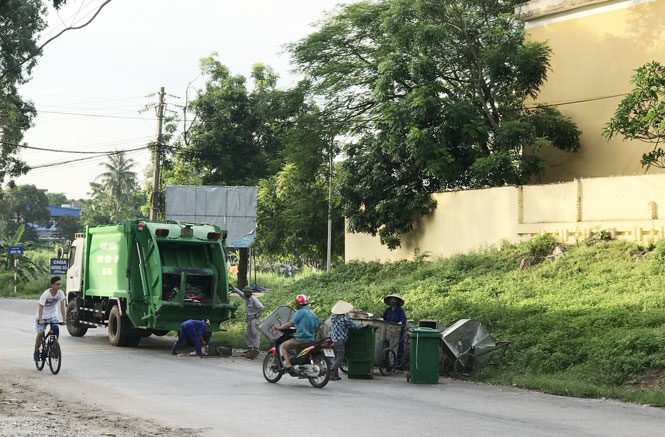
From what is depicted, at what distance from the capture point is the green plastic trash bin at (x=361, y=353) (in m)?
15.3

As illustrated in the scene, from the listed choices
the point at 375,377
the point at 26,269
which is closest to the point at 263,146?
the point at 26,269

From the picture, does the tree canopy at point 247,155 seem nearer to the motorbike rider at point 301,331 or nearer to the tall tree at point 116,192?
the motorbike rider at point 301,331

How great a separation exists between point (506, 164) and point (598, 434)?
1808cm

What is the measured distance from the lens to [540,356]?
15688mm

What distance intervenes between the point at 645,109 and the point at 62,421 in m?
19.3

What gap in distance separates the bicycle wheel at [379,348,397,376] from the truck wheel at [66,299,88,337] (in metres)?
10.3

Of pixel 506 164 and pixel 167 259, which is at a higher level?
pixel 506 164

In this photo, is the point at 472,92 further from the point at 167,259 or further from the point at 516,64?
the point at 167,259

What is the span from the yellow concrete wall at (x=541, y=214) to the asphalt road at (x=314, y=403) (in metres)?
9.73

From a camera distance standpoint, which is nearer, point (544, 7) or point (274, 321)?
point (274, 321)

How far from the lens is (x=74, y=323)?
2305cm

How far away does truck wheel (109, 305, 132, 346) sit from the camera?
65.5ft

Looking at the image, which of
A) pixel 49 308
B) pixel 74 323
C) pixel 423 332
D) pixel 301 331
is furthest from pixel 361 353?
pixel 74 323

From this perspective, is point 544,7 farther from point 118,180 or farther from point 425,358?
point 118,180
